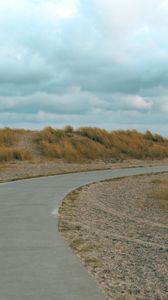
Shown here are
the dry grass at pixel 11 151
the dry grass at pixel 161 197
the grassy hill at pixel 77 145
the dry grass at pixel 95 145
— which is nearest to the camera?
the dry grass at pixel 161 197

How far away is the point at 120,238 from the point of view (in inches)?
463

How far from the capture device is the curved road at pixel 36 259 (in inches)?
274

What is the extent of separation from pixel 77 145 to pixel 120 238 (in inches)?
1449

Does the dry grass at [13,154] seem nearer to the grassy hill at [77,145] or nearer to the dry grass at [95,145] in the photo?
the grassy hill at [77,145]

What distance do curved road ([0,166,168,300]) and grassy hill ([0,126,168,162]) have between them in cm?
2666

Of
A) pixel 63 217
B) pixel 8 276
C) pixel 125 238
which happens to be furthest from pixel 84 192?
pixel 8 276

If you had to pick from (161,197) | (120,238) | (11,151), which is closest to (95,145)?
(11,151)

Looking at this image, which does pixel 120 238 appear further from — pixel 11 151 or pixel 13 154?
pixel 11 151

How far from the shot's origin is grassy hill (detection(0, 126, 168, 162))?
4388 centimetres

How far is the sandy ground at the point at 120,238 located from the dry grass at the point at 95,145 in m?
23.2

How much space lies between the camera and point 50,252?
939 cm

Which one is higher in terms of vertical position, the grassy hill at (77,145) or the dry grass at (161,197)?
the grassy hill at (77,145)

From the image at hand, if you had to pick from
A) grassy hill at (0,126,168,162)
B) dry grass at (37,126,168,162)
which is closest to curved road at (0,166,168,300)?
grassy hill at (0,126,168,162)

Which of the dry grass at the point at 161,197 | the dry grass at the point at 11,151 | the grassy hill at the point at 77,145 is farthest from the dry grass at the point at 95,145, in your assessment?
the dry grass at the point at 161,197
